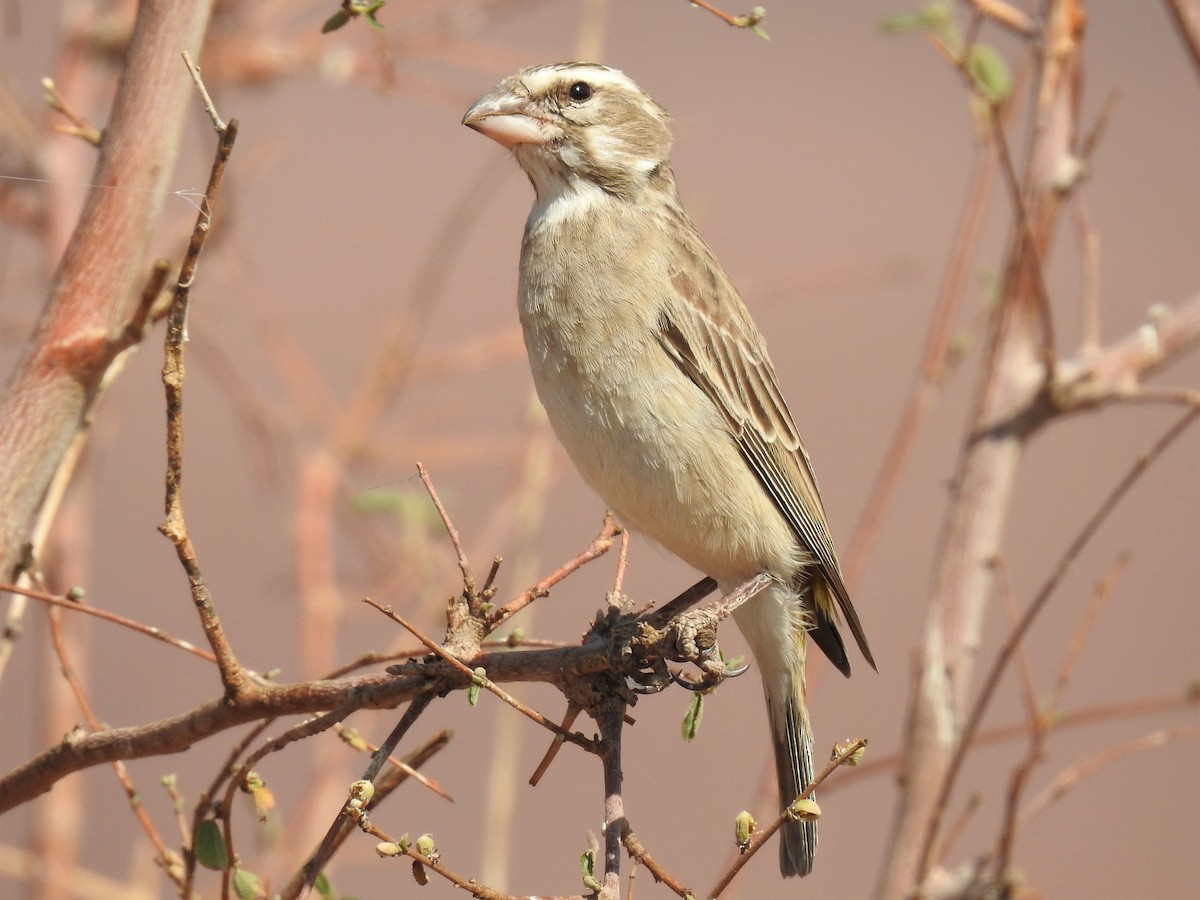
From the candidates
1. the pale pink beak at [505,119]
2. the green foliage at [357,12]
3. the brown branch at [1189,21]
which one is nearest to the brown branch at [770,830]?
the green foliage at [357,12]

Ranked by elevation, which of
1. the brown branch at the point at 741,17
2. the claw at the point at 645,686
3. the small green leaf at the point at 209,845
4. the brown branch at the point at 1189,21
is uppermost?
the brown branch at the point at 1189,21

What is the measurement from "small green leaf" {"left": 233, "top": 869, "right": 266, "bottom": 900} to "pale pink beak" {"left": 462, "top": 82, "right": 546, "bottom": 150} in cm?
185

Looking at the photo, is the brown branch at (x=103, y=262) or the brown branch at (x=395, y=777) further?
the brown branch at (x=103, y=262)

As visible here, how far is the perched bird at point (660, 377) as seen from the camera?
2904 millimetres

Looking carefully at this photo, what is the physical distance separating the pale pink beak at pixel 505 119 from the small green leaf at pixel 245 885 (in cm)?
185

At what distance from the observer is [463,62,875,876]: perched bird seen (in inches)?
114

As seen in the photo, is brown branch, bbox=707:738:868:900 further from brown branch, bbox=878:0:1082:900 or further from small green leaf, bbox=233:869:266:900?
brown branch, bbox=878:0:1082:900

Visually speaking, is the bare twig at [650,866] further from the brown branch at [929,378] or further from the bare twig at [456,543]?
the brown branch at [929,378]

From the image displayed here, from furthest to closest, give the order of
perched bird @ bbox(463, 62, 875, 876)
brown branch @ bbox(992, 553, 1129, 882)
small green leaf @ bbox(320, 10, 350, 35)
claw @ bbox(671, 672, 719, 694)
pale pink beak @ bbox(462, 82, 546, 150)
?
pale pink beak @ bbox(462, 82, 546, 150) → perched bird @ bbox(463, 62, 875, 876) → brown branch @ bbox(992, 553, 1129, 882) → claw @ bbox(671, 672, 719, 694) → small green leaf @ bbox(320, 10, 350, 35)

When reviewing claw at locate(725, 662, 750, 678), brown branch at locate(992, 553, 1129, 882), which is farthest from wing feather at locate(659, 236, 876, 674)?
claw at locate(725, 662, 750, 678)

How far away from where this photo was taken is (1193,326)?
10.9ft

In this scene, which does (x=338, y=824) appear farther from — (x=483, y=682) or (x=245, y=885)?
(x=245, y=885)

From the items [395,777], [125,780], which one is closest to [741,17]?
[395,777]

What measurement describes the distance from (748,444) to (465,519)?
11.1 feet
